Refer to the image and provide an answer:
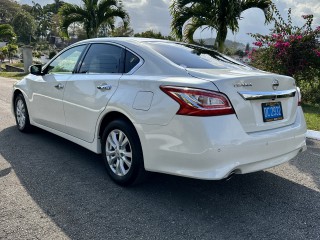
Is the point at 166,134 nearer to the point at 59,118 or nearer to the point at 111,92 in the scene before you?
the point at 111,92

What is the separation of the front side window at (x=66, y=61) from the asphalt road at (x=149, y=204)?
1206mm

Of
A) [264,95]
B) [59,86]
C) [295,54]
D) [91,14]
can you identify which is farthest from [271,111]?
[91,14]

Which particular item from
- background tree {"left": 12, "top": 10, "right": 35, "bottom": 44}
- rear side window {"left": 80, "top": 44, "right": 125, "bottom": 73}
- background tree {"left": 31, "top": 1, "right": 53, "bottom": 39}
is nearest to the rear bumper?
rear side window {"left": 80, "top": 44, "right": 125, "bottom": 73}

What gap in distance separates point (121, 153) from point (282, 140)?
162 centimetres

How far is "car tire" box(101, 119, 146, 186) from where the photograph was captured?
3453 mm

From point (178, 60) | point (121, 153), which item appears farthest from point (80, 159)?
point (178, 60)

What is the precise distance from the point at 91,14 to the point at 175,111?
49.8 feet

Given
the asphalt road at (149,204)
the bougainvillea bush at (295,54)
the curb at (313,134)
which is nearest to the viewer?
the asphalt road at (149,204)

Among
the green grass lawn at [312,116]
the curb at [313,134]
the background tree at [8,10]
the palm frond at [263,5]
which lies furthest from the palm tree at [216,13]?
the background tree at [8,10]

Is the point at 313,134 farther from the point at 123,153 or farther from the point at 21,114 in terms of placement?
the point at 21,114

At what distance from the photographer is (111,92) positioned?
3.70m

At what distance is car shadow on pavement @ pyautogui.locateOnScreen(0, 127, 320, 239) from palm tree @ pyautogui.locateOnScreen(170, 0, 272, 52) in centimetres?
778

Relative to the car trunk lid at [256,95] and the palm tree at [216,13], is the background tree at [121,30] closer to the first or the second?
the palm tree at [216,13]

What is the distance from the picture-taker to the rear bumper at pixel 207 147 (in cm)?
292
